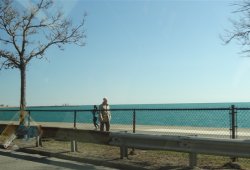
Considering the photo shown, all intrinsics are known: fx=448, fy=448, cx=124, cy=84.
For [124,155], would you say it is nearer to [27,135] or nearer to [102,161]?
[102,161]

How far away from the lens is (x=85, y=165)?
1085 cm

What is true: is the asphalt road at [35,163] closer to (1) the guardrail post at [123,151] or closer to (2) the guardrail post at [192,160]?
(1) the guardrail post at [123,151]

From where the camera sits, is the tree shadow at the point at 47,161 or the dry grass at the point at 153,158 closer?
the dry grass at the point at 153,158

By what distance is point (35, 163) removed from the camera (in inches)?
452

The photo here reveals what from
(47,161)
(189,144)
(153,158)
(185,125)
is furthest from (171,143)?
(185,125)

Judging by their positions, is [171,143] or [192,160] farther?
[171,143]

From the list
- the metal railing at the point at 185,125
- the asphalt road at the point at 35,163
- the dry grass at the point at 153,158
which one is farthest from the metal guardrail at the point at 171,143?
the metal railing at the point at 185,125

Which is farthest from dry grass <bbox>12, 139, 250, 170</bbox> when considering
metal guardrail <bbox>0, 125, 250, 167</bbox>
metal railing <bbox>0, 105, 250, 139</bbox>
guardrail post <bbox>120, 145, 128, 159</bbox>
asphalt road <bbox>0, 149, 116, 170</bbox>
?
metal railing <bbox>0, 105, 250, 139</bbox>

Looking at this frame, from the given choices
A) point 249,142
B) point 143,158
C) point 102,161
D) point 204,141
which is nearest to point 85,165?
point 102,161

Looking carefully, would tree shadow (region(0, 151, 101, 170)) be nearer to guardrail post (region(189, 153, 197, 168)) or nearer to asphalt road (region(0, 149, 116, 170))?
asphalt road (region(0, 149, 116, 170))

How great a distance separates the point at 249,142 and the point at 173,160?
2.70 metres

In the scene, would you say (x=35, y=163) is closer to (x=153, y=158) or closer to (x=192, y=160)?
(x=153, y=158)

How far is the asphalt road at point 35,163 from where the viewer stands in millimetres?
10594

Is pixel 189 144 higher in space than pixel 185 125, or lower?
higher
